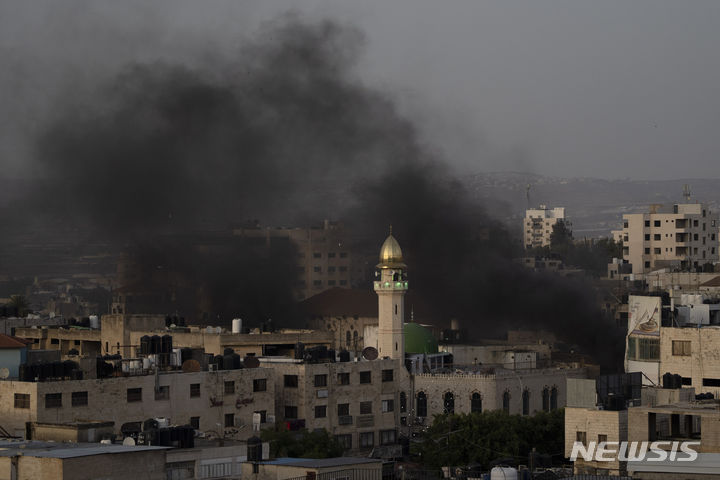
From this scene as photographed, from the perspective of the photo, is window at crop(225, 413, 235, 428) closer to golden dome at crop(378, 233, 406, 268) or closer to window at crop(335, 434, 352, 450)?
window at crop(335, 434, 352, 450)

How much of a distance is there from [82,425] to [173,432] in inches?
101

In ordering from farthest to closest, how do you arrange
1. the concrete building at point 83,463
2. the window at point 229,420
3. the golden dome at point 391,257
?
the golden dome at point 391,257, the window at point 229,420, the concrete building at point 83,463

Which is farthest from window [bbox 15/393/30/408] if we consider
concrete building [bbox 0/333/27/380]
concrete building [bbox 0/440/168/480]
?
concrete building [bbox 0/440/168/480]

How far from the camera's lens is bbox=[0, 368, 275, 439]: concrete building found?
50500 millimetres

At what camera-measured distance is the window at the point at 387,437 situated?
6412cm

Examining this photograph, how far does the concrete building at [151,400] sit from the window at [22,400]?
3 cm

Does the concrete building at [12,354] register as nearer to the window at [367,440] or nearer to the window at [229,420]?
the window at [229,420]

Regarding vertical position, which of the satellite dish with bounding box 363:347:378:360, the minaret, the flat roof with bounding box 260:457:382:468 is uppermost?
the minaret

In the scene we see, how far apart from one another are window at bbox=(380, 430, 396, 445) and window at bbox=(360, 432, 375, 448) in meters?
0.39

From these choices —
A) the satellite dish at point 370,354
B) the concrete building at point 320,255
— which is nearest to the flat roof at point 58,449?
the satellite dish at point 370,354

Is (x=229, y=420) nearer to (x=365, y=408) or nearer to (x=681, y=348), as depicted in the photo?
(x=365, y=408)

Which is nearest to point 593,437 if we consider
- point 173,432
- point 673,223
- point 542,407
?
point 173,432

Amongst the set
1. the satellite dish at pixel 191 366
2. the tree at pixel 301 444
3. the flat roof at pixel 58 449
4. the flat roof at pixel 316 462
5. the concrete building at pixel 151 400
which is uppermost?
the satellite dish at pixel 191 366

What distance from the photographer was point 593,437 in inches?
1709
